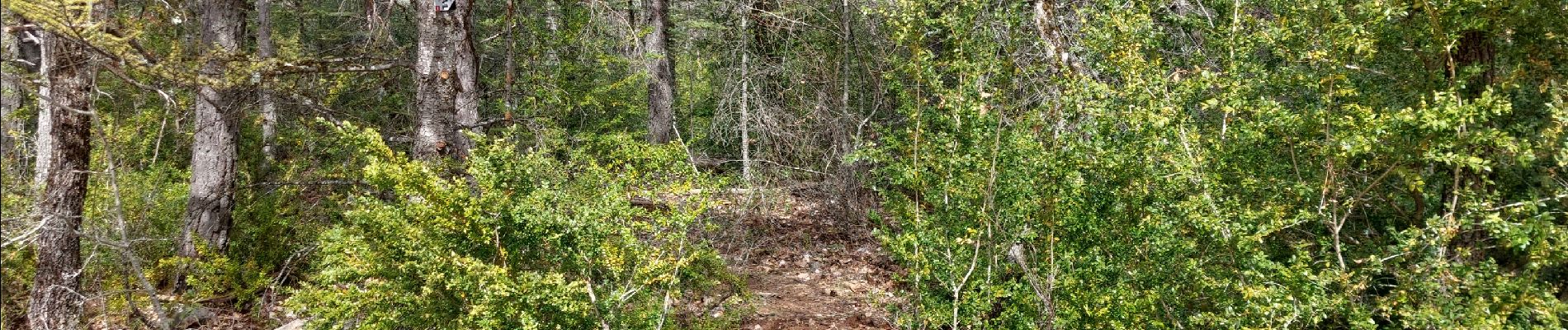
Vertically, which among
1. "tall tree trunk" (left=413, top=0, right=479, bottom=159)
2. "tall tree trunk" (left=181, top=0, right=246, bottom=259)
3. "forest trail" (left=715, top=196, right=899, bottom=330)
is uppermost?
"tall tree trunk" (left=413, top=0, right=479, bottom=159)

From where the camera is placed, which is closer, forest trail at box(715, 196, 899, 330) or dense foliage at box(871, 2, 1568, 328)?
dense foliage at box(871, 2, 1568, 328)

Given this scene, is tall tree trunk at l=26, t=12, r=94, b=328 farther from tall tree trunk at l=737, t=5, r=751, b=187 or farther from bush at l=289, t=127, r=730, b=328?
tall tree trunk at l=737, t=5, r=751, b=187

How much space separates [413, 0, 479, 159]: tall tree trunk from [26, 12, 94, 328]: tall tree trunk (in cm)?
184

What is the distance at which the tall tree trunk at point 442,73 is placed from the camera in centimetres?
638

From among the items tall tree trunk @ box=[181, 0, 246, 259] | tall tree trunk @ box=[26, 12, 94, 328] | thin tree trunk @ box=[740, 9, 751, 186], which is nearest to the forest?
tall tree trunk @ box=[26, 12, 94, 328]

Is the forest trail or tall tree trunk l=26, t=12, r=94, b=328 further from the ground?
tall tree trunk l=26, t=12, r=94, b=328

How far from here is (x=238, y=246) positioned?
28.0ft

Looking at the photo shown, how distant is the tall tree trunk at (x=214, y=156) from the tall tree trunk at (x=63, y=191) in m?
1.90

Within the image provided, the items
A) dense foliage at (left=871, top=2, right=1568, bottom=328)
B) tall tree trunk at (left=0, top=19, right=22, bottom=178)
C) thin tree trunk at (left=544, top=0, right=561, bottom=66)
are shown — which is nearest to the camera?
tall tree trunk at (left=0, top=19, right=22, bottom=178)

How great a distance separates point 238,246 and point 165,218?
0.67 meters

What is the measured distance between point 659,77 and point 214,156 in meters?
5.15

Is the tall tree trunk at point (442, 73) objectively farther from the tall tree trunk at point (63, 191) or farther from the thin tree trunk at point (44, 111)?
the thin tree trunk at point (44, 111)

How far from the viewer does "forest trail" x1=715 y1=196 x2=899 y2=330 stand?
8703 millimetres

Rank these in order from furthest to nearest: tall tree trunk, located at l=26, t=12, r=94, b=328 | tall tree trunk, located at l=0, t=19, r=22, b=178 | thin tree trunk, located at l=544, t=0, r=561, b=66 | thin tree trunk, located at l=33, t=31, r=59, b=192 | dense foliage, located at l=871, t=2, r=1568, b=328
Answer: thin tree trunk, located at l=544, t=0, r=561, b=66
tall tree trunk, located at l=26, t=12, r=94, b=328
thin tree trunk, located at l=33, t=31, r=59, b=192
dense foliage, located at l=871, t=2, r=1568, b=328
tall tree trunk, located at l=0, t=19, r=22, b=178
